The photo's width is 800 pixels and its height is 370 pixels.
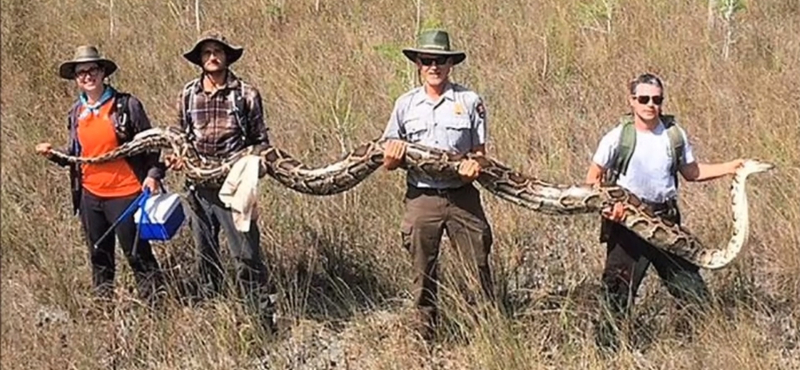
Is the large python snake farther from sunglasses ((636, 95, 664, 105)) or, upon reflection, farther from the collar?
sunglasses ((636, 95, 664, 105))

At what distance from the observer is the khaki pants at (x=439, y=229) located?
4.77m

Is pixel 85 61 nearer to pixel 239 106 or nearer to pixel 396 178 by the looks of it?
pixel 239 106

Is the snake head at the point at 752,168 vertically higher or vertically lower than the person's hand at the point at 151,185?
higher

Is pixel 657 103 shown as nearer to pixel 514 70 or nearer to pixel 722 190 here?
pixel 722 190

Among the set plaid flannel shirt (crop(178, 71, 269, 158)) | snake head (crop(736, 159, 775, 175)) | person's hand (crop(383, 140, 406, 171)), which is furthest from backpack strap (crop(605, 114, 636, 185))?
plaid flannel shirt (crop(178, 71, 269, 158))

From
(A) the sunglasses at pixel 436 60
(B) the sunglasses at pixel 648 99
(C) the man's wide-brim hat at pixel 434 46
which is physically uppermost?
(C) the man's wide-brim hat at pixel 434 46

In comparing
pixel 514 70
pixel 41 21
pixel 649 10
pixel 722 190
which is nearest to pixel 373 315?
pixel 722 190

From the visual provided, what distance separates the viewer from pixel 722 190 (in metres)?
6.27

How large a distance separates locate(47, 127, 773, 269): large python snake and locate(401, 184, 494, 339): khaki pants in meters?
0.15

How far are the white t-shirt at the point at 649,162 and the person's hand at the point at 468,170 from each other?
68 cm

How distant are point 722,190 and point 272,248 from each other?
3.22 meters

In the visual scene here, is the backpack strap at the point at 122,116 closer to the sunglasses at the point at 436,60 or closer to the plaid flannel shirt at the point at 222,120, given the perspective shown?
the plaid flannel shirt at the point at 222,120

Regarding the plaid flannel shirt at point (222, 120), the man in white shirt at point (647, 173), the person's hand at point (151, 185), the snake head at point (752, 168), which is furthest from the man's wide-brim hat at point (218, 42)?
the snake head at point (752, 168)

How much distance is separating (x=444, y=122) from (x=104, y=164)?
2.12m
